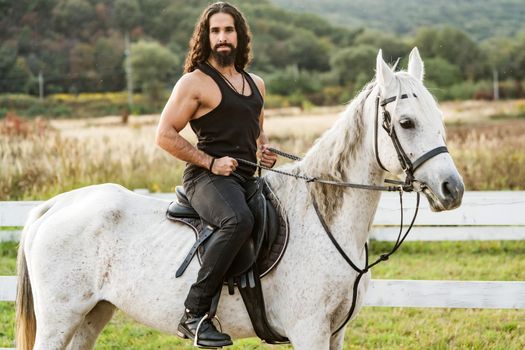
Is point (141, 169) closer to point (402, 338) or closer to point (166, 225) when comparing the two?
point (402, 338)

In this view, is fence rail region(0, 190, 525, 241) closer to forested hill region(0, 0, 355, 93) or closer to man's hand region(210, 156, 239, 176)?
man's hand region(210, 156, 239, 176)

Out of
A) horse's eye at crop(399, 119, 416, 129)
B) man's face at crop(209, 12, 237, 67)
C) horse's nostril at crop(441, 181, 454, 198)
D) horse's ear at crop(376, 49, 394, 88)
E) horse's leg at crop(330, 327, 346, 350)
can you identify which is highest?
man's face at crop(209, 12, 237, 67)

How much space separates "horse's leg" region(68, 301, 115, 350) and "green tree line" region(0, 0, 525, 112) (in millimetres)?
28138

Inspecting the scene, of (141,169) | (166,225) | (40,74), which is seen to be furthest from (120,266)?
(40,74)

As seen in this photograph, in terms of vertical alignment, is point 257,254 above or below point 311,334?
above

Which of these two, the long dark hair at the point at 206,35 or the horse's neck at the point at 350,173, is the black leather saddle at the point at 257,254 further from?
the long dark hair at the point at 206,35

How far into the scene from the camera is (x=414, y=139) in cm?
366

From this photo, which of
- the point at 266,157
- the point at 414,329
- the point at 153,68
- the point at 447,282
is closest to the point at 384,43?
the point at 153,68

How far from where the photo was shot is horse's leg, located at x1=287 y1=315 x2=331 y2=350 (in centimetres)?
390

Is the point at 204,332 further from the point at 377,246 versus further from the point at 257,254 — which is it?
the point at 377,246

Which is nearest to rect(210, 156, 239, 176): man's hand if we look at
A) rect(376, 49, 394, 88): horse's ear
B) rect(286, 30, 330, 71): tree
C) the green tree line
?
rect(376, 49, 394, 88): horse's ear

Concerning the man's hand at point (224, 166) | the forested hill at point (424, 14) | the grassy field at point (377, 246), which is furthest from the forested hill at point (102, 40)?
the man's hand at point (224, 166)

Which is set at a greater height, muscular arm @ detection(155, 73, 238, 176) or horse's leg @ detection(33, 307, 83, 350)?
muscular arm @ detection(155, 73, 238, 176)

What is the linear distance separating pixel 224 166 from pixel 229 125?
0.92ft
